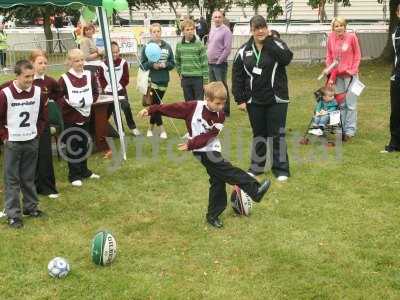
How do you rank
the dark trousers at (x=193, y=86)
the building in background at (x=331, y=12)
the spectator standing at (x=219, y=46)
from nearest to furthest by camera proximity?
the dark trousers at (x=193, y=86), the spectator standing at (x=219, y=46), the building in background at (x=331, y=12)

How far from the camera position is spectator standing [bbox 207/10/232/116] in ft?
35.4

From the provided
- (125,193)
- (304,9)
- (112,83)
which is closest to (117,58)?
(112,83)

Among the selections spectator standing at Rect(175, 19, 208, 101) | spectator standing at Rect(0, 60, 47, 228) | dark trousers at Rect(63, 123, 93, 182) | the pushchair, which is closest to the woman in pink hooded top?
the pushchair

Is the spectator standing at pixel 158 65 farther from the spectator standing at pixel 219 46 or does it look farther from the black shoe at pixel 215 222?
the black shoe at pixel 215 222

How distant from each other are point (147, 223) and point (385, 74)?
13.0 m

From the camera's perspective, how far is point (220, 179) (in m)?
5.82

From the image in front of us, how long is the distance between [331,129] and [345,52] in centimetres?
129

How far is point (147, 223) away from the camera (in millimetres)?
6133

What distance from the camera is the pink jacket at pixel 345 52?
8969mm

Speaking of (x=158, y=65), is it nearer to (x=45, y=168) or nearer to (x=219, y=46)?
(x=219, y=46)

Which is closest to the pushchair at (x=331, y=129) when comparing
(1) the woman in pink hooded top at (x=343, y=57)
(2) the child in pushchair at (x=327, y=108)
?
(2) the child in pushchair at (x=327, y=108)

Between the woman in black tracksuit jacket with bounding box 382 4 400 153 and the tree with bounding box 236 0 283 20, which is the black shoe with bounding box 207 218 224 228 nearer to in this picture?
the woman in black tracksuit jacket with bounding box 382 4 400 153

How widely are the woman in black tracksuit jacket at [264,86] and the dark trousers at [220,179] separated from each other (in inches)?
61.3

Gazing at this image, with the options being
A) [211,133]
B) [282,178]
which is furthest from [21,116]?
[282,178]
